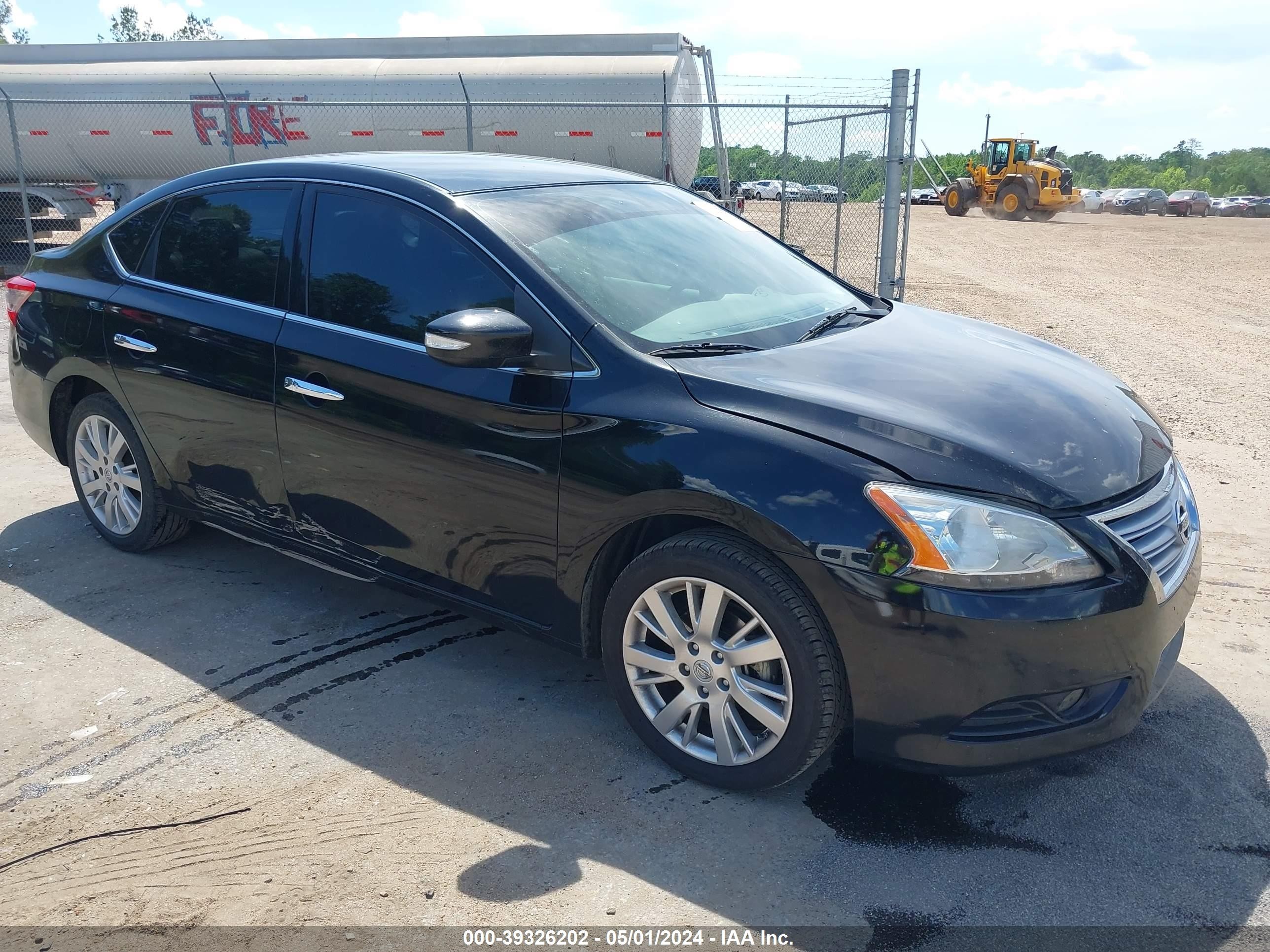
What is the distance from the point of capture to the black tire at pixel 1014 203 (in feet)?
117

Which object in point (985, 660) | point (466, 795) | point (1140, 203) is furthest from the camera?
point (1140, 203)

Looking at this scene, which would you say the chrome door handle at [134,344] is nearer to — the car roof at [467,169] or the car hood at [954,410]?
the car roof at [467,169]

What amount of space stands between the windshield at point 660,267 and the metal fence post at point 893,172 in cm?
511

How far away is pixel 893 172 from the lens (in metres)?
9.13

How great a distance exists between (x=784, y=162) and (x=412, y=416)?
8.70m

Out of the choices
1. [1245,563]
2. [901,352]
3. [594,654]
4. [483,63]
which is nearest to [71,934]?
[594,654]

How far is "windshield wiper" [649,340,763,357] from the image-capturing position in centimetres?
317

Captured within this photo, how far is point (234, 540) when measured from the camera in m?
5.05

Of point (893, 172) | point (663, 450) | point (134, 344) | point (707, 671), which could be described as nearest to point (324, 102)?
point (893, 172)

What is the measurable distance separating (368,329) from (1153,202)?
53049mm

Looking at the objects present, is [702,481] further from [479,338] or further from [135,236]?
[135,236]

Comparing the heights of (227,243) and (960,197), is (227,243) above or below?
below

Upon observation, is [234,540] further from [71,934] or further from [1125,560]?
[1125,560]

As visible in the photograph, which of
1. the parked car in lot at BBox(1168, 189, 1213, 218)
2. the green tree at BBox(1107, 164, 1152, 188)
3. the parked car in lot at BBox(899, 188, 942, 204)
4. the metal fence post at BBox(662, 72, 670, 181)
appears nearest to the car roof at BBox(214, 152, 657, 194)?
the metal fence post at BBox(662, 72, 670, 181)
